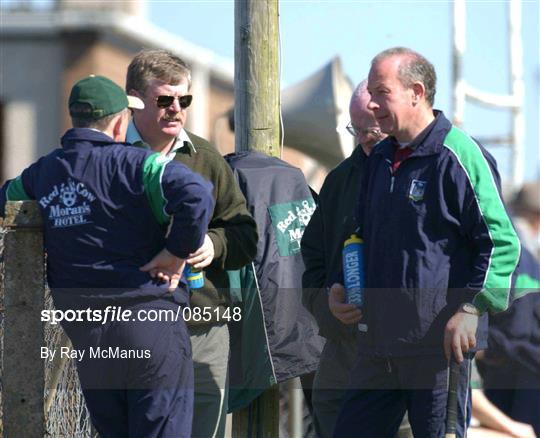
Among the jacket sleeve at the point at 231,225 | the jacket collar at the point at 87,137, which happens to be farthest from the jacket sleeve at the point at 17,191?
the jacket sleeve at the point at 231,225

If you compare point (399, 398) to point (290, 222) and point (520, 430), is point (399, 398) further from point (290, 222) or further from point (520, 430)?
point (520, 430)

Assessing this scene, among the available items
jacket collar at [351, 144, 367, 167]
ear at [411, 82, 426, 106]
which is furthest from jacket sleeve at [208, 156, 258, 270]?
ear at [411, 82, 426, 106]

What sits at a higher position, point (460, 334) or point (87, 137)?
point (87, 137)

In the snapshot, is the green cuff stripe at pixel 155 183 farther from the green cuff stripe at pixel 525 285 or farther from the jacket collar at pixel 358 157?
the green cuff stripe at pixel 525 285

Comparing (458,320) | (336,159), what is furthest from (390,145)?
(336,159)

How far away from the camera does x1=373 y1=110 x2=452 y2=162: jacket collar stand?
4.70m

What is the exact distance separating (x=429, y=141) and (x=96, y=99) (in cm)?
129

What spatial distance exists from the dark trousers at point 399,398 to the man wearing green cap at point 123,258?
2.22 feet

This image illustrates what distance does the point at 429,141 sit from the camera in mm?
4715

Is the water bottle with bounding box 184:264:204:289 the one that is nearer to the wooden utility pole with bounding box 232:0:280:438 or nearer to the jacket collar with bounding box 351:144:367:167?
the jacket collar with bounding box 351:144:367:167

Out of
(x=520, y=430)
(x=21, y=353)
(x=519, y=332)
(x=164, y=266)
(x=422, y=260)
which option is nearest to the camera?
(x=164, y=266)

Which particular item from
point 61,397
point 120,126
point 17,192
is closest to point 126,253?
point 120,126

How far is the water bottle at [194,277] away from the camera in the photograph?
191 inches

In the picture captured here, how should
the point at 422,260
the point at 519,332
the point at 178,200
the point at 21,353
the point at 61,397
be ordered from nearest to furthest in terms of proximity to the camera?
the point at 178,200 < the point at 422,260 < the point at 21,353 < the point at 61,397 < the point at 519,332
